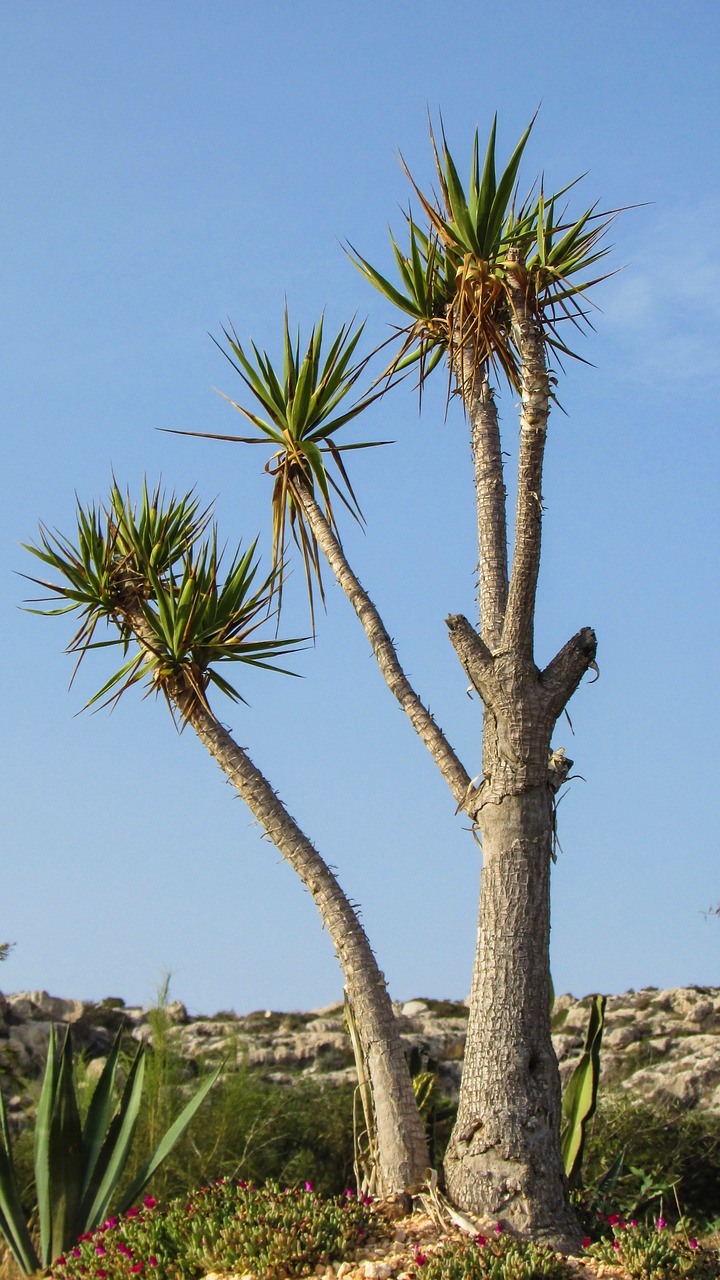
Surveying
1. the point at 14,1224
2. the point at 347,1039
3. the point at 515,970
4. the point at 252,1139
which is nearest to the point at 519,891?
the point at 515,970

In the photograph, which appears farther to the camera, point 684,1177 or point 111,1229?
point 684,1177

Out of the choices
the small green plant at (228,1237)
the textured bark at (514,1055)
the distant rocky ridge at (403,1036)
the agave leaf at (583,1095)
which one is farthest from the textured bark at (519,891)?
the distant rocky ridge at (403,1036)

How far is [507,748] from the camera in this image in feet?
23.9

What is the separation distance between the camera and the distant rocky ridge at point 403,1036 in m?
17.2

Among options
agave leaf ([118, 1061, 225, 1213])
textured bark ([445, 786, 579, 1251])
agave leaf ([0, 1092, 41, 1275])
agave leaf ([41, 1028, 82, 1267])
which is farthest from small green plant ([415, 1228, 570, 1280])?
agave leaf ([0, 1092, 41, 1275])

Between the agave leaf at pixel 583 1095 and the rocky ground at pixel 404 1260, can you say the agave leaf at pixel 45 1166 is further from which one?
the agave leaf at pixel 583 1095

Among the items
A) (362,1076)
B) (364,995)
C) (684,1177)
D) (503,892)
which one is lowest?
(684,1177)

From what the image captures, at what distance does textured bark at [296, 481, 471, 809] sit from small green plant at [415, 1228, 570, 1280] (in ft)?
8.74

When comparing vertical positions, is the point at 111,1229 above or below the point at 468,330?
below

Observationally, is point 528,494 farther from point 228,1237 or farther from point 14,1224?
point 14,1224

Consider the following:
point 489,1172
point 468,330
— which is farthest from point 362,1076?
point 468,330

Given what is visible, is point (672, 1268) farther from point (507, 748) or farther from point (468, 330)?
point (468, 330)

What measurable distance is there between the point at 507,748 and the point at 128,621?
359 cm

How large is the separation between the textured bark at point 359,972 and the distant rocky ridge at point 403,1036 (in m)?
6.73
